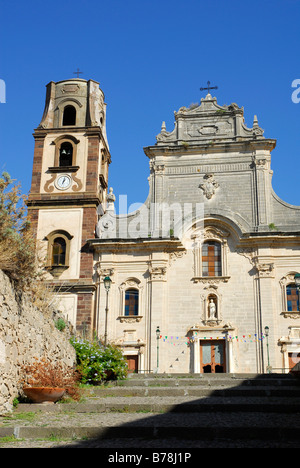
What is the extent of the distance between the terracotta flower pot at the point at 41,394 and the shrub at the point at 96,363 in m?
3.63

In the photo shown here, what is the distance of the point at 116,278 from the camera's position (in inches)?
1158

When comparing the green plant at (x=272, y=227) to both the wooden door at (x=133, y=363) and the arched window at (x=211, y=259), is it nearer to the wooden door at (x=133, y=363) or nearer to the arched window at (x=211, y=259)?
the arched window at (x=211, y=259)

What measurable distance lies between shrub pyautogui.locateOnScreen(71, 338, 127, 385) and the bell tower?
12.1 meters

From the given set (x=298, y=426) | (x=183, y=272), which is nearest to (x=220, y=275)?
(x=183, y=272)

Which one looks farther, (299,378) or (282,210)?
(282,210)

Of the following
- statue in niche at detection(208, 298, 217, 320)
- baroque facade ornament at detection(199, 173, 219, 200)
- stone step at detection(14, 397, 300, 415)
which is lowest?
stone step at detection(14, 397, 300, 415)

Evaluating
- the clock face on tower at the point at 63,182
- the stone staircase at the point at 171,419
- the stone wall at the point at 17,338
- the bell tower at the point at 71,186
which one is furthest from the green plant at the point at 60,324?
the clock face on tower at the point at 63,182

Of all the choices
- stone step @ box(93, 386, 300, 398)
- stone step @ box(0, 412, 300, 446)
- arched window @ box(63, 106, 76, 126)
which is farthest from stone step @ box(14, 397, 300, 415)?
arched window @ box(63, 106, 76, 126)

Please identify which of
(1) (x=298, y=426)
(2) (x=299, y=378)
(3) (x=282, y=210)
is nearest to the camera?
(1) (x=298, y=426)

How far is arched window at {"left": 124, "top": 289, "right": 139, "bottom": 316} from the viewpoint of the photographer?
28.8 m

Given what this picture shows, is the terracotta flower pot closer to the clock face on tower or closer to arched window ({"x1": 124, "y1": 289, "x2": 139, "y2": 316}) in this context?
arched window ({"x1": 124, "y1": 289, "x2": 139, "y2": 316})

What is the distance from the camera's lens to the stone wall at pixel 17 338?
10912 millimetres
